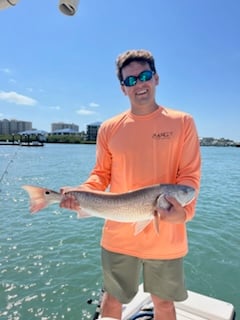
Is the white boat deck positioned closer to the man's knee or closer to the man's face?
the man's knee

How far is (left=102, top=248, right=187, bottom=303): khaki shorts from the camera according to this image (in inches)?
93.9

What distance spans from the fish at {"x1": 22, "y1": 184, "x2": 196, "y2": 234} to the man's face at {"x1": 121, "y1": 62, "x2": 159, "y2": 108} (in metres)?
0.74

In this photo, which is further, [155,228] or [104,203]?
[104,203]

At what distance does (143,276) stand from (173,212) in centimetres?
70

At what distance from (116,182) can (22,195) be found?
12450 millimetres

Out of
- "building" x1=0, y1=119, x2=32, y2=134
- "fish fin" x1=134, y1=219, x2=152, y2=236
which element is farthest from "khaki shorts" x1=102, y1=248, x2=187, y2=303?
"building" x1=0, y1=119, x2=32, y2=134

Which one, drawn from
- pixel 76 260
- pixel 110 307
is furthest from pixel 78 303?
pixel 110 307

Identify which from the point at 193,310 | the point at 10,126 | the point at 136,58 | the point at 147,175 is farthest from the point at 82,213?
the point at 10,126

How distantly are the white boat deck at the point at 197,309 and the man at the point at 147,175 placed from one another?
75 centimetres

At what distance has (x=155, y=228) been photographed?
222cm

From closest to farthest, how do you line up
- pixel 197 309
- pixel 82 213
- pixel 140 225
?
pixel 140 225
pixel 82 213
pixel 197 309

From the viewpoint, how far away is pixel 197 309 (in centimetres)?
326

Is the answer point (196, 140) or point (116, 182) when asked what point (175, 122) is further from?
point (116, 182)

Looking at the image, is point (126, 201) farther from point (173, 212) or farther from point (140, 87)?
point (140, 87)
